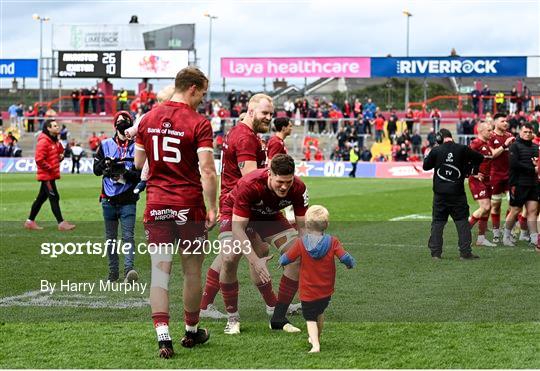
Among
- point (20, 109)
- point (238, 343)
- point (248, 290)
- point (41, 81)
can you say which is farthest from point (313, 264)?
point (41, 81)

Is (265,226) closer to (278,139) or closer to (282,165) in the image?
(282,165)

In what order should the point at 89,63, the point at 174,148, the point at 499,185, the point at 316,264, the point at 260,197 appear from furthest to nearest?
the point at 89,63 < the point at 499,185 < the point at 260,197 < the point at 316,264 < the point at 174,148

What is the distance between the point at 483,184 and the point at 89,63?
143 ft

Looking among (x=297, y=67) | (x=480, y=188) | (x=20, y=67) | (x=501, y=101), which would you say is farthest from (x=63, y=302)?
(x=20, y=67)

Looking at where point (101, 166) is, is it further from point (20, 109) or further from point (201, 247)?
point (20, 109)

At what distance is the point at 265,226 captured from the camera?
29.7 feet

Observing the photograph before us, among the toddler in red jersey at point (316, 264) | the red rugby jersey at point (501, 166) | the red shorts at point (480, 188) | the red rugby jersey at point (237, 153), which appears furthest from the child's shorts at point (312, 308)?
the red rugby jersey at point (501, 166)

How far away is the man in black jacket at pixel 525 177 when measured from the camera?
15.3m

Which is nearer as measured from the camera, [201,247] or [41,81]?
[201,247]

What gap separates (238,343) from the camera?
8281mm

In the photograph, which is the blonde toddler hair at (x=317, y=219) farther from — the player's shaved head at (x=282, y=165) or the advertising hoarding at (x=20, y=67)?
the advertising hoarding at (x=20, y=67)

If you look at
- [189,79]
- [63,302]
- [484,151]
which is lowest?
[63,302]

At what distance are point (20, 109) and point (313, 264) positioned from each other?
4730cm

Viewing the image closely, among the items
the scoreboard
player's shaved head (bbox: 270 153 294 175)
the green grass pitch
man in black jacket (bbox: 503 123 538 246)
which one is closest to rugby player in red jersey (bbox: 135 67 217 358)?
the green grass pitch
